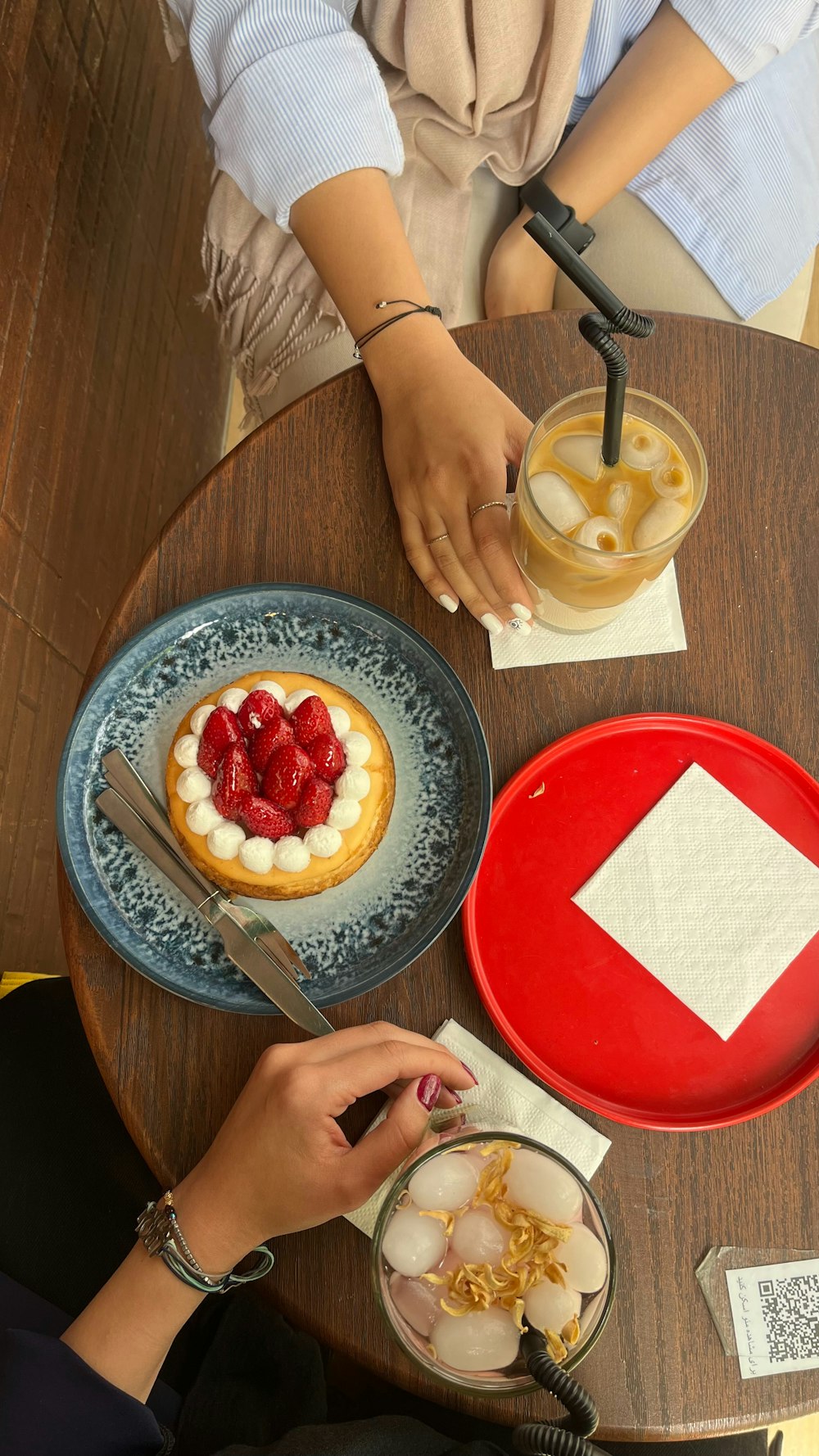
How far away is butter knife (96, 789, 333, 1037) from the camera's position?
88 centimetres

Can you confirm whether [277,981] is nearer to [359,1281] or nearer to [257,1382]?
[359,1281]

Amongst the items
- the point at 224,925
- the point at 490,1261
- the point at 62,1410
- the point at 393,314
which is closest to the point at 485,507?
the point at 393,314

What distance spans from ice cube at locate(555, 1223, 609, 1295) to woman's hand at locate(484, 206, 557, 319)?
1292 millimetres

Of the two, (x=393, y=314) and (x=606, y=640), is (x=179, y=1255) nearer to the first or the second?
(x=606, y=640)

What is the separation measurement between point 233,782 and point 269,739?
2.2 inches

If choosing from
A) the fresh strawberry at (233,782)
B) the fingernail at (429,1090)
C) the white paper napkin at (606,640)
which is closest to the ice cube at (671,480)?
the white paper napkin at (606,640)

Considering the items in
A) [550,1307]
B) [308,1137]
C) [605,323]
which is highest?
[605,323]

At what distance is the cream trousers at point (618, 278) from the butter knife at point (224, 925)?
765 millimetres

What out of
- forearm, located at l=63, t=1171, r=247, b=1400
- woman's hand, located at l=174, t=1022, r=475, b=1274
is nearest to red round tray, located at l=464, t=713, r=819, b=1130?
woman's hand, located at l=174, t=1022, r=475, b=1274

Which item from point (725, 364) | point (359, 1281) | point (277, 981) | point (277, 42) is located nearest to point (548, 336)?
point (725, 364)

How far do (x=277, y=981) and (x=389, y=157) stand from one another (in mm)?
1011

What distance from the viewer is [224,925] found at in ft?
2.97

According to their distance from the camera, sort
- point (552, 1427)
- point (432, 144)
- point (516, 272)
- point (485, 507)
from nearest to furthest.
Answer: point (552, 1427) < point (485, 507) < point (432, 144) < point (516, 272)

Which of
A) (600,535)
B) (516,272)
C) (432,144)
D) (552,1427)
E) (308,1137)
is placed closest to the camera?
(552,1427)
